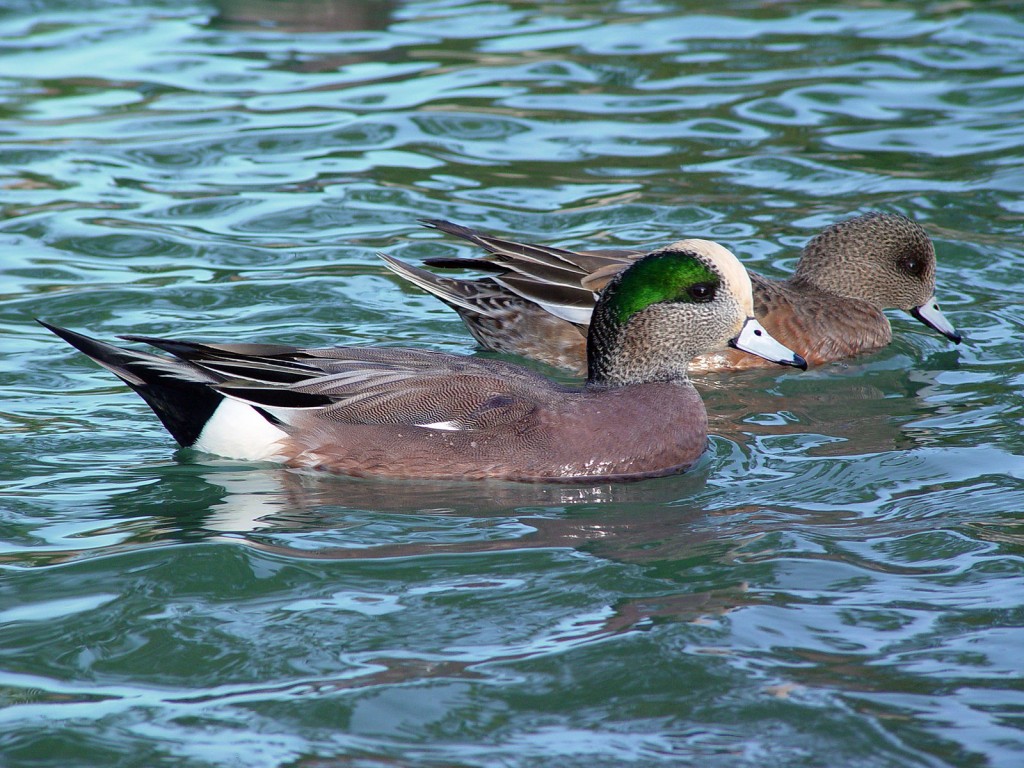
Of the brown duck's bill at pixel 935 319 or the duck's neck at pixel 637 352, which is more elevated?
the duck's neck at pixel 637 352

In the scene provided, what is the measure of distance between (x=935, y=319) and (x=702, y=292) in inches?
71.7

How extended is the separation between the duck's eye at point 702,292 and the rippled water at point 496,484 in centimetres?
58

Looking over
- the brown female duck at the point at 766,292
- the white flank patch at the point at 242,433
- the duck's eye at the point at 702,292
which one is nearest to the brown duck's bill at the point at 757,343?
the duck's eye at the point at 702,292

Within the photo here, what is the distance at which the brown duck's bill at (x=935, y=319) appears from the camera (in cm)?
678

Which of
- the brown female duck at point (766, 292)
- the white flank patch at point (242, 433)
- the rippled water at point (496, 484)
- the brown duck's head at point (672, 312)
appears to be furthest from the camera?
the brown female duck at point (766, 292)

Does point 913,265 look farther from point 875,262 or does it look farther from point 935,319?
point 935,319

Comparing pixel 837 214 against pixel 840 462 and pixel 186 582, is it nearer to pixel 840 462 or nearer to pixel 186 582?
pixel 840 462

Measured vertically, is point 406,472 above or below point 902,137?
below

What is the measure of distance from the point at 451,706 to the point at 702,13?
31.1 ft

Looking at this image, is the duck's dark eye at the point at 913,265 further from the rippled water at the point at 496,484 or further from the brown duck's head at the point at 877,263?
the rippled water at the point at 496,484

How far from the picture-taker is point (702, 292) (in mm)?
5598

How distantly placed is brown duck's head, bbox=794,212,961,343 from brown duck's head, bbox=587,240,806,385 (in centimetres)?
170

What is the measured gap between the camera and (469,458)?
5148mm

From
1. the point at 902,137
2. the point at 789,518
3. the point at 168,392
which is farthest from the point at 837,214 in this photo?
the point at 168,392
